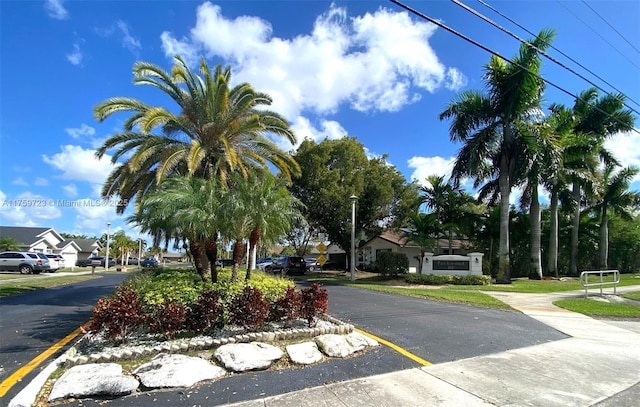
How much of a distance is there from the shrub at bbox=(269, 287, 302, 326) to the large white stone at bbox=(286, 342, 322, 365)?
1092 mm

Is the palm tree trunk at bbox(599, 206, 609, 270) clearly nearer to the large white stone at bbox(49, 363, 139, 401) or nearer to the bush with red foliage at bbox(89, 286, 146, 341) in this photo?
the bush with red foliage at bbox(89, 286, 146, 341)

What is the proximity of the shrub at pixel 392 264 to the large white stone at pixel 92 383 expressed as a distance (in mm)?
21436

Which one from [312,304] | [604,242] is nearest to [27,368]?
[312,304]

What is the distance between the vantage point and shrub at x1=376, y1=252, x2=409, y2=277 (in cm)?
2511

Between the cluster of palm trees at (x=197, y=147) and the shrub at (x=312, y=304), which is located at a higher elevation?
the cluster of palm trees at (x=197, y=147)

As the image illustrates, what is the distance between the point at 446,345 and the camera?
7.04m

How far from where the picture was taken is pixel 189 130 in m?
14.7

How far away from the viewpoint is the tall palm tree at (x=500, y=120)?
72.3 feet

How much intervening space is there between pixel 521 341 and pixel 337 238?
25.3 metres

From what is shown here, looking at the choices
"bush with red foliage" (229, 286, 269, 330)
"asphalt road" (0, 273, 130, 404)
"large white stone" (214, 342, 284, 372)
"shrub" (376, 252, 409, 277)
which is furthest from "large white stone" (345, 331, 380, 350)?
"shrub" (376, 252, 409, 277)

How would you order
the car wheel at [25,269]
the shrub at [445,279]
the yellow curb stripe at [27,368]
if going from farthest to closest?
the car wheel at [25,269], the shrub at [445,279], the yellow curb stripe at [27,368]

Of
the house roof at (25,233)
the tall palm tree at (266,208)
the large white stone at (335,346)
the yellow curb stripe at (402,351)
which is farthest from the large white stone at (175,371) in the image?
the house roof at (25,233)

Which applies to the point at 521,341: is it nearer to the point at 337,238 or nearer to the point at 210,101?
the point at 210,101

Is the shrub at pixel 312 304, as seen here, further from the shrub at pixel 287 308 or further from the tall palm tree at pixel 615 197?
the tall palm tree at pixel 615 197
